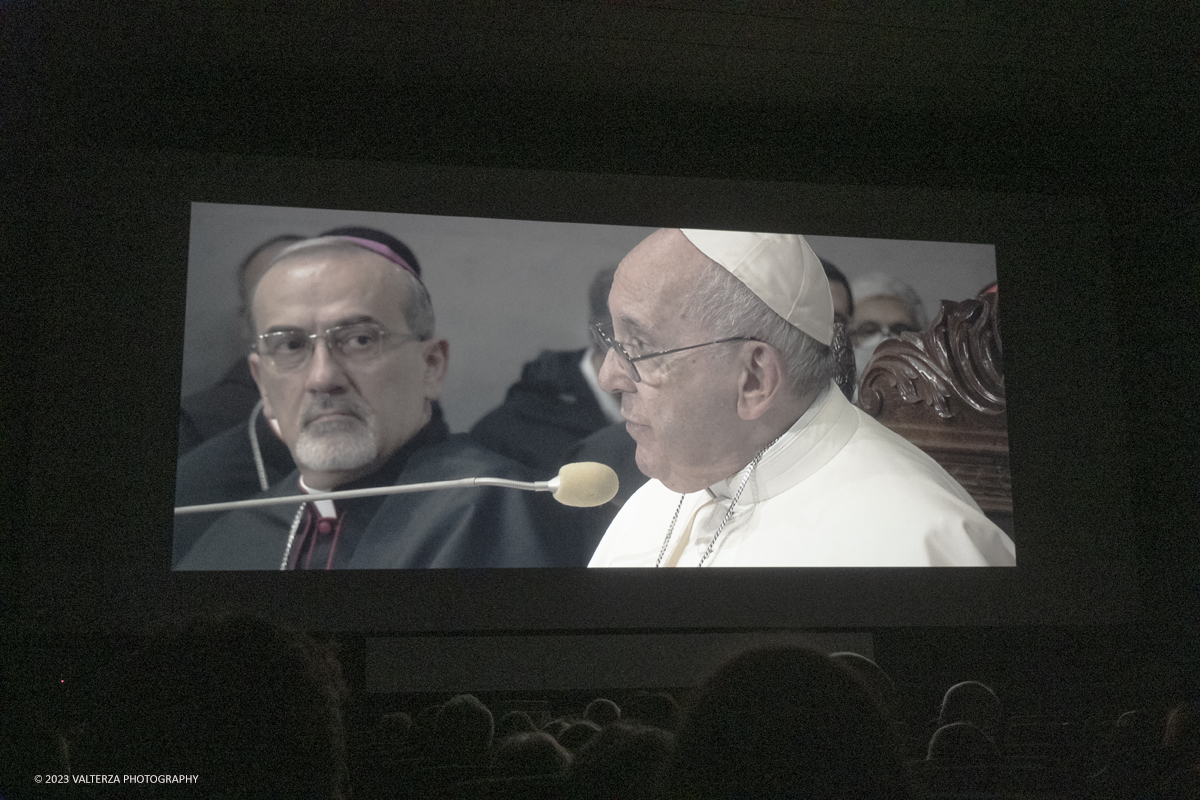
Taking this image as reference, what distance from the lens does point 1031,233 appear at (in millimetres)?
3936

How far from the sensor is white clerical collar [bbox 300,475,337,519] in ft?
10.5

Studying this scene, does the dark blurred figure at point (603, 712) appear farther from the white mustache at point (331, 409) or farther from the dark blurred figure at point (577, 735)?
the white mustache at point (331, 409)

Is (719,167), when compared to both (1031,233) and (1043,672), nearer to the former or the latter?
(1031,233)

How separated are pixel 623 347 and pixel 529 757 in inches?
84.5

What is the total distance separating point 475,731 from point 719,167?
8.74 ft

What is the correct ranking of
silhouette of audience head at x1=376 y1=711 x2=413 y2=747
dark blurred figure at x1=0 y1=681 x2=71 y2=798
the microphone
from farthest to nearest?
the microphone, silhouette of audience head at x1=376 y1=711 x2=413 y2=747, dark blurred figure at x1=0 y1=681 x2=71 y2=798

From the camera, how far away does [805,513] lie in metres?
3.34

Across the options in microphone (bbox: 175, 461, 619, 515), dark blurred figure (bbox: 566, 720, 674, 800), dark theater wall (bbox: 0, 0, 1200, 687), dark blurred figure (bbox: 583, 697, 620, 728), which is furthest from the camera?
microphone (bbox: 175, 461, 619, 515)

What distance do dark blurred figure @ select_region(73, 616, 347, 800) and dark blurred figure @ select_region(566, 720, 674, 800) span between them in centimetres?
26

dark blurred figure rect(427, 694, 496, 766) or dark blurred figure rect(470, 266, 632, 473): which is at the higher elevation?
dark blurred figure rect(470, 266, 632, 473)

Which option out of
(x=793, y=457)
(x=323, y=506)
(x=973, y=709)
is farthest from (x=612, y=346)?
(x=973, y=709)

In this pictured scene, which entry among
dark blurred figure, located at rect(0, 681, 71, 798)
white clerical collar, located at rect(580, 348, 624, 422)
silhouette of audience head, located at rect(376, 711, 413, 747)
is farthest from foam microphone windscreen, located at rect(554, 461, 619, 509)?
dark blurred figure, located at rect(0, 681, 71, 798)

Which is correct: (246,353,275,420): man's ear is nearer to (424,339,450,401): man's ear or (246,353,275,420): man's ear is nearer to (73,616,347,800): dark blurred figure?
(424,339,450,401): man's ear

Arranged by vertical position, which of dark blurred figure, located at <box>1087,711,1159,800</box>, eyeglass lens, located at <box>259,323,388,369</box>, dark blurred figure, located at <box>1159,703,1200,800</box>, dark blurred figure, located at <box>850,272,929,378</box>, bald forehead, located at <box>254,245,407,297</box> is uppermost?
bald forehead, located at <box>254,245,407,297</box>
